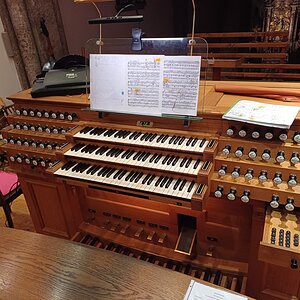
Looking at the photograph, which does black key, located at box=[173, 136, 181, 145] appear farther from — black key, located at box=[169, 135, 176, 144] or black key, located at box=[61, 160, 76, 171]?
black key, located at box=[61, 160, 76, 171]

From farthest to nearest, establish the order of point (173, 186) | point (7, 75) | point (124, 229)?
point (7, 75), point (124, 229), point (173, 186)

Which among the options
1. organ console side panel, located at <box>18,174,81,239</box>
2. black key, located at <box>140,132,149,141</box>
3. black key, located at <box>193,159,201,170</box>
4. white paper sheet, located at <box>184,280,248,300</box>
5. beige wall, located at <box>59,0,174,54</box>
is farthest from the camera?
beige wall, located at <box>59,0,174,54</box>

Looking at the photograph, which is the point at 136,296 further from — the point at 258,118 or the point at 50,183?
the point at 50,183

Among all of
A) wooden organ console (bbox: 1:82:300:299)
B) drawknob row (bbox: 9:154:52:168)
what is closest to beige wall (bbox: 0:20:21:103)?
wooden organ console (bbox: 1:82:300:299)

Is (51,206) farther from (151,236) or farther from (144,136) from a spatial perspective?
(144,136)

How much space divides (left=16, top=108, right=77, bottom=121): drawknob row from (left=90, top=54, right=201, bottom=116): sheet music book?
0.27 m

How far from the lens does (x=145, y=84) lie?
1790mm

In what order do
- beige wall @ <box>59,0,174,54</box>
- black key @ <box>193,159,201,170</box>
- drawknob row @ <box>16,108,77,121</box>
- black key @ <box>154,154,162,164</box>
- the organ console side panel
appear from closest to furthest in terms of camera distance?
1. black key @ <box>193,159,201,170</box>
2. black key @ <box>154,154,162,164</box>
3. drawknob row @ <box>16,108,77,121</box>
4. the organ console side panel
5. beige wall @ <box>59,0,174,54</box>

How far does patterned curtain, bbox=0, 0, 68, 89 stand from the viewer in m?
3.58

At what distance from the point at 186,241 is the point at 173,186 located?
65 cm

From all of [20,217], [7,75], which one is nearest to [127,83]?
[20,217]

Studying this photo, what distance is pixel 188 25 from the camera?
4.69 metres

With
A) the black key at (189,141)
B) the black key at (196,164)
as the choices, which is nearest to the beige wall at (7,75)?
the black key at (189,141)

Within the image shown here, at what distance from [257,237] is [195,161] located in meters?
0.58
